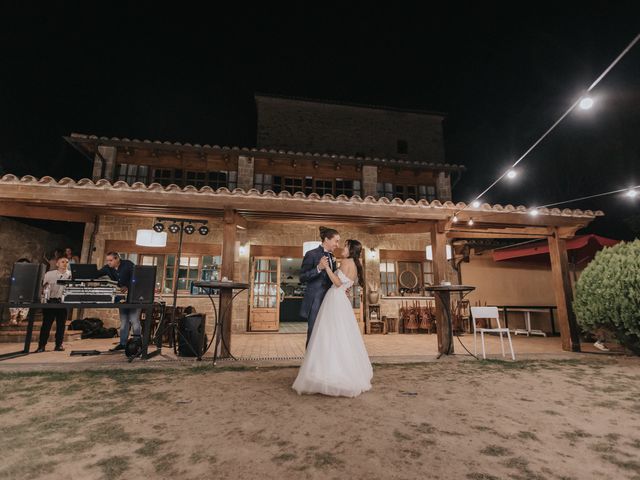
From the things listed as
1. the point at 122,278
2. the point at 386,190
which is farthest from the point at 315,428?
the point at 386,190

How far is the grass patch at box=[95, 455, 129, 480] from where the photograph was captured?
5.14ft

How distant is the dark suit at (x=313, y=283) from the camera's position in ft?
11.2

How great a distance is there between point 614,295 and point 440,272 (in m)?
2.57

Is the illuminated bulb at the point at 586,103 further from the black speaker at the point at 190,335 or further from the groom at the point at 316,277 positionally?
the black speaker at the point at 190,335

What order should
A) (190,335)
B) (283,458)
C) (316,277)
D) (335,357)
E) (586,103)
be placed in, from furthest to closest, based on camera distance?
(190,335) < (586,103) < (316,277) < (335,357) < (283,458)

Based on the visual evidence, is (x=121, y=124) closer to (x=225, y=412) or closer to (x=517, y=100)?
(x=225, y=412)

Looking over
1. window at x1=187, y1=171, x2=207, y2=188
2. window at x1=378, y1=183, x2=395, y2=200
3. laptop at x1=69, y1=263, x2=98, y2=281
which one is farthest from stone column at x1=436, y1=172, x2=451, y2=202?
laptop at x1=69, y1=263, x2=98, y2=281

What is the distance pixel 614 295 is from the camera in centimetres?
474

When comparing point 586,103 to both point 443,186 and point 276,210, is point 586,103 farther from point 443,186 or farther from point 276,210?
point 443,186

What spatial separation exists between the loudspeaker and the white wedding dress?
→ 4.64 meters

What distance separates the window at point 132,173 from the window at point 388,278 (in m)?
7.76

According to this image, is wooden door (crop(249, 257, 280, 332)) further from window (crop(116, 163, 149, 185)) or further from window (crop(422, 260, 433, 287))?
window (crop(422, 260, 433, 287))

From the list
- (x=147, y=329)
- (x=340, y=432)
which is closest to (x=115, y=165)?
(x=147, y=329)

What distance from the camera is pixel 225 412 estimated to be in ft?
8.20
